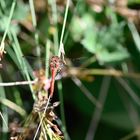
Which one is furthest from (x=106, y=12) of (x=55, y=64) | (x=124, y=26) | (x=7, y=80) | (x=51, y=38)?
(x=55, y=64)

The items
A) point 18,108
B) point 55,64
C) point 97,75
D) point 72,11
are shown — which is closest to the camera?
point 55,64

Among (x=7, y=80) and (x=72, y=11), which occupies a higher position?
(x=72, y=11)

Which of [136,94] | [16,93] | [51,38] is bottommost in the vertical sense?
[136,94]

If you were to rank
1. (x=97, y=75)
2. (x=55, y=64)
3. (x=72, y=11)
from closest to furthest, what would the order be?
1. (x=55, y=64)
2. (x=72, y=11)
3. (x=97, y=75)

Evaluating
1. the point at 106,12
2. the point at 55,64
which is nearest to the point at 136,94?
the point at 106,12

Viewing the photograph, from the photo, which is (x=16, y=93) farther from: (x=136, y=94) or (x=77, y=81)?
(x=136, y=94)

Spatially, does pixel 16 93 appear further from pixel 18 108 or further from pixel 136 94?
pixel 136 94

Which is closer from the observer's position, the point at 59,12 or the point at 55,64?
the point at 55,64
